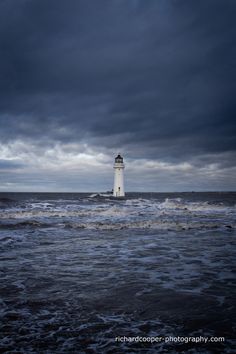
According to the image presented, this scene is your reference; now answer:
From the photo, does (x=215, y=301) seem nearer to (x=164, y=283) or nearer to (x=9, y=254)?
(x=164, y=283)

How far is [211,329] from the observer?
404 centimetres

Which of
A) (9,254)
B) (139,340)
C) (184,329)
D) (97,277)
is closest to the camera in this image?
(139,340)

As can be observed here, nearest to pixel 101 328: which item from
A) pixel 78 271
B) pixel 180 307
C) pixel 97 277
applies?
pixel 180 307

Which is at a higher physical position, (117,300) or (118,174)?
(118,174)

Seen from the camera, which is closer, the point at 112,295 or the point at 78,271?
the point at 112,295

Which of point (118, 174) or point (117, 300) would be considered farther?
point (118, 174)

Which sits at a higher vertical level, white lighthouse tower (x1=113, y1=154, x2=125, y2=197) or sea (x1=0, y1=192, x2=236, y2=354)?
white lighthouse tower (x1=113, y1=154, x2=125, y2=197)

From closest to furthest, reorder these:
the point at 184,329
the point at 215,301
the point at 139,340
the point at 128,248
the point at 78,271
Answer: the point at 139,340, the point at 184,329, the point at 215,301, the point at 78,271, the point at 128,248

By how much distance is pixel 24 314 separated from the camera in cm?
460

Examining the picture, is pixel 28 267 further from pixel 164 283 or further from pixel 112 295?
pixel 164 283

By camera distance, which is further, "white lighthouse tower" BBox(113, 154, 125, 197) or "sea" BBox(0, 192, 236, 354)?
"white lighthouse tower" BBox(113, 154, 125, 197)

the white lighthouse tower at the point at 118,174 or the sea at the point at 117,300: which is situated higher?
the white lighthouse tower at the point at 118,174

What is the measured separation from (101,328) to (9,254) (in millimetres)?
6342

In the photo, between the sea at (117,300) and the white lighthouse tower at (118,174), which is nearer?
the sea at (117,300)
